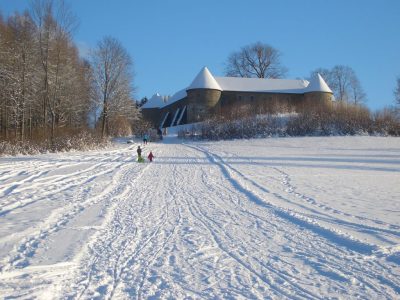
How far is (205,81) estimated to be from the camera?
5666 centimetres

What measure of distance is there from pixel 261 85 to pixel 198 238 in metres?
56.6

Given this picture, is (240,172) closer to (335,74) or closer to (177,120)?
(177,120)

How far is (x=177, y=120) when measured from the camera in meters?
63.2

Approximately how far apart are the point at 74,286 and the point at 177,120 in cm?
5999

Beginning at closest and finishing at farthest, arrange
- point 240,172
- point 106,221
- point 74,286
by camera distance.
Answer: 1. point 74,286
2. point 106,221
3. point 240,172

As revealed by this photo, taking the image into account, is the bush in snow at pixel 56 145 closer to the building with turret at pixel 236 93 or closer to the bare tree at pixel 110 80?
the bare tree at pixel 110 80

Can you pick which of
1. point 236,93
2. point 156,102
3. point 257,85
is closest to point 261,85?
point 257,85

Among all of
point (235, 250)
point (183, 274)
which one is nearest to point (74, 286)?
point (183, 274)

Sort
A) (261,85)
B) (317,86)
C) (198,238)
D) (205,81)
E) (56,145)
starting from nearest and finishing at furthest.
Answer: (198,238)
(56,145)
(317,86)
(205,81)
(261,85)

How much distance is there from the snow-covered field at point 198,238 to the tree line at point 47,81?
46.9 feet

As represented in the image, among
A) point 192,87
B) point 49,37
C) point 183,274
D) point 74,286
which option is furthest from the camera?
point 192,87

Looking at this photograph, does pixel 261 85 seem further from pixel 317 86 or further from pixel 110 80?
pixel 110 80

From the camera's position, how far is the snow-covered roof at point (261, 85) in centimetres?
5891

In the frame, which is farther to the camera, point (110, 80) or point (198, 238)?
point (110, 80)
